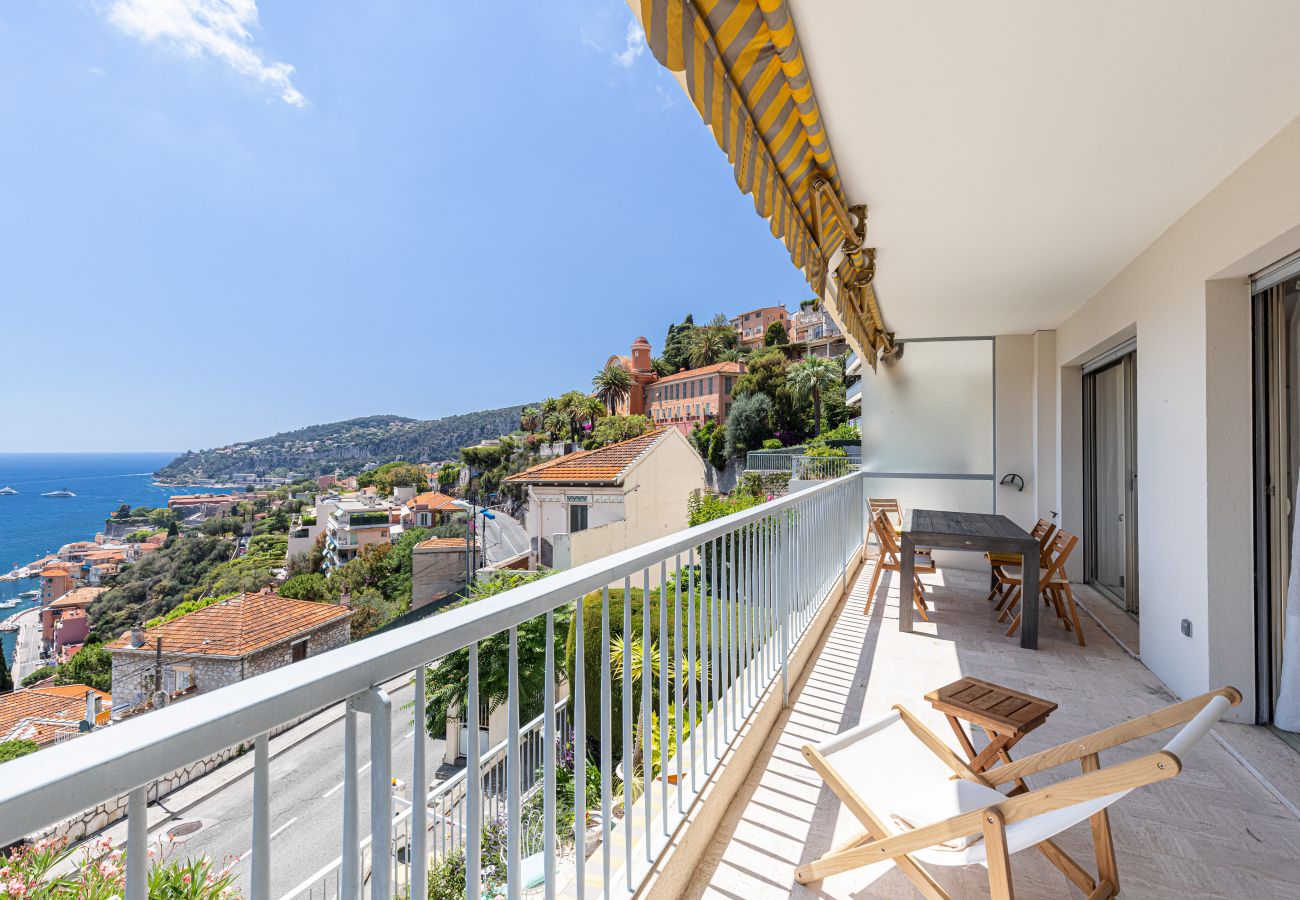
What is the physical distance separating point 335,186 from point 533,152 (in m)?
20.6

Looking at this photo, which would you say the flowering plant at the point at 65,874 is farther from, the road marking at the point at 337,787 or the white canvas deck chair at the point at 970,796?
the white canvas deck chair at the point at 970,796

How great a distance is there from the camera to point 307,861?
1.86 m

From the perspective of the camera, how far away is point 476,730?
999mm

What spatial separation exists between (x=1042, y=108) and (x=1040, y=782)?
268 cm

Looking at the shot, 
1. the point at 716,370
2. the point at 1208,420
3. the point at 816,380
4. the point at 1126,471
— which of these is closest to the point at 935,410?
the point at 1126,471

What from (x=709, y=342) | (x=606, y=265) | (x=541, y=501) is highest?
(x=606, y=265)

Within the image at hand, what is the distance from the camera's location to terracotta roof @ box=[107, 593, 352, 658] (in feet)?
41.1

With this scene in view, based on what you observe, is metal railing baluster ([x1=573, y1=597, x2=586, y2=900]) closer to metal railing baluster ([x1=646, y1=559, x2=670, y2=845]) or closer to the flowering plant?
metal railing baluster ([x1=646, y1=559, x2=670, y2=845])

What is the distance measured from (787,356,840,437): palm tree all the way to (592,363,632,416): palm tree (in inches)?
811

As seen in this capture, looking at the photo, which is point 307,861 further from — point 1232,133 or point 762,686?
point 1232,133

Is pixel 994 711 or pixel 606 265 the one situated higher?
pixel 606 265

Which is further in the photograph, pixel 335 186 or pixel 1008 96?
pixel 335 186

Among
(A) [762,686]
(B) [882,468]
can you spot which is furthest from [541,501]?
(A) [762,686]

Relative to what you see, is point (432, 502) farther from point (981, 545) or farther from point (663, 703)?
point (663, 703)
